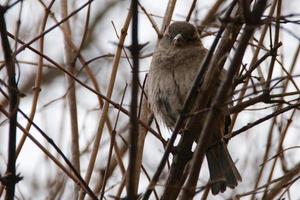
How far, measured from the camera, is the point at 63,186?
124 inches

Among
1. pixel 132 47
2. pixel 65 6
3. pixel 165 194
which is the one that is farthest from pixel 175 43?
pixel 132 47

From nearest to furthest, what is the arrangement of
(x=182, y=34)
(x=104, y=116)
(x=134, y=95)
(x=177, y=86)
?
1. (x=134, y=95)
2. (x=104, y=116)
3. (x=177, y=86)
4. (x=182, y=34)

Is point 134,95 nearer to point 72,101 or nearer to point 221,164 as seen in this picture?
point 72,101

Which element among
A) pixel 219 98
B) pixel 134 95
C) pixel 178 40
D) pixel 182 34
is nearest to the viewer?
pixel 134 95

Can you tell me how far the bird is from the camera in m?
3.75

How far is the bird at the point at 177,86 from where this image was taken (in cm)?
375

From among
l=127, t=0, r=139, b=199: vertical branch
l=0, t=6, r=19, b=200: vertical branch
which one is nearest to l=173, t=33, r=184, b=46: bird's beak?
l=0, t=6, r=19, b=200: vertical branch

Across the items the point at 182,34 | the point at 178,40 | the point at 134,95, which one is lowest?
the point at 134,95

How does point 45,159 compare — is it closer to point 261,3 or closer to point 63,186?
point 63,186

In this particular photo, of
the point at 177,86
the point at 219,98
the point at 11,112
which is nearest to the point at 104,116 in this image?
the point at 11,112

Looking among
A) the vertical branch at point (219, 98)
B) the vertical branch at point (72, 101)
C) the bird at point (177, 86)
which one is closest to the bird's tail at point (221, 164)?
the bird at point (177, 86)

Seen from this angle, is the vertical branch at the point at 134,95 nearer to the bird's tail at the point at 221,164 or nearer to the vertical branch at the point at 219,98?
the vertical branch at the point at 219,98

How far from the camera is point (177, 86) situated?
12.4 feet

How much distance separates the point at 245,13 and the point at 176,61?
189cm
